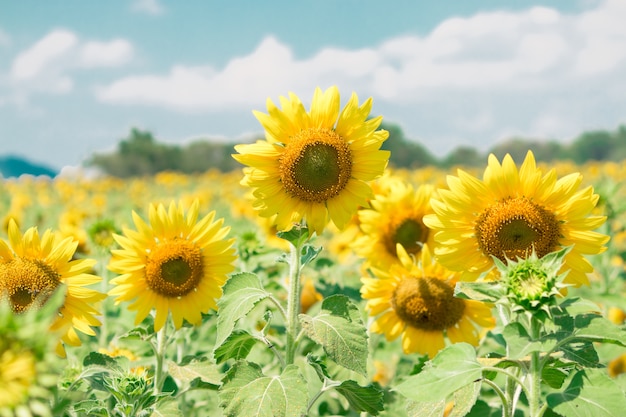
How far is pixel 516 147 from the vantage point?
50.9 m

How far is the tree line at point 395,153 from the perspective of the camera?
148 feet

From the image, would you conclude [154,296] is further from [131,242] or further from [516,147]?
[516,147]

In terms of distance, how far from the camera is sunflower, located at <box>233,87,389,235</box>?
2.35 meters

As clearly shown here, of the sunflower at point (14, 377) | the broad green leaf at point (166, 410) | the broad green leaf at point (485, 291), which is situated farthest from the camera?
the broad green leaf at point (166, 410)

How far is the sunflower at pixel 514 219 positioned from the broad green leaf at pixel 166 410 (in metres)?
1.01

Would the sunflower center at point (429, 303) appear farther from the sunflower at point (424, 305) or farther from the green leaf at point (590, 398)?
the green leaf at point (590, 398)

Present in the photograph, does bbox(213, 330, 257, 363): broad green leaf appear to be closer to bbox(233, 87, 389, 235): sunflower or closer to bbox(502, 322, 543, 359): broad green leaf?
bbox(233, 87, 389, 235): sunflower

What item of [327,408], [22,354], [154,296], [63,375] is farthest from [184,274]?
[22,354]

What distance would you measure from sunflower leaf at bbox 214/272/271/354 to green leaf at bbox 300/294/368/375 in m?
0.18

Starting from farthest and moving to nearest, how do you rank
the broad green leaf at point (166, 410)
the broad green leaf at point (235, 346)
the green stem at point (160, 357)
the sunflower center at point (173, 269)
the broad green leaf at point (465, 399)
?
the sunflower center at point (173, 269)
the green stem at point (160, 357)
the broad green leaf at point (235, 346)
the broad green leaf at point (166, 410)
the broad green leaf at point (465, 399)

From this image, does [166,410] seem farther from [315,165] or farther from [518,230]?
[518,230]

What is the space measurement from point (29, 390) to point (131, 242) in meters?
1.61

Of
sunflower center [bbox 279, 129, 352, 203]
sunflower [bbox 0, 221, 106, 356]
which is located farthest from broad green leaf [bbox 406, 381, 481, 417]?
sunflower [bbox 0, 221, 106, 356]

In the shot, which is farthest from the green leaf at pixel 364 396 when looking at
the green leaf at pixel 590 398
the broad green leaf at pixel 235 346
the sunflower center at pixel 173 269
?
the sunflower center at pixel 173 269
